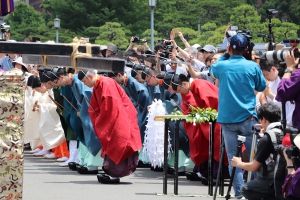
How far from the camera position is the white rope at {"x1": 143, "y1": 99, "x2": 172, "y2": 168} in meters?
12.9

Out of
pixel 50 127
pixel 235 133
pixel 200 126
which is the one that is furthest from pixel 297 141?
pixel 50 127

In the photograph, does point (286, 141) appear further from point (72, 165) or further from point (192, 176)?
point (72, 165)

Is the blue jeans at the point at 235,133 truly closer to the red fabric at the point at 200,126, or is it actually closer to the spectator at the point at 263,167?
the spectator at the point at 263,167

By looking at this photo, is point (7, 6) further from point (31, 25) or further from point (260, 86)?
point (31, 25)

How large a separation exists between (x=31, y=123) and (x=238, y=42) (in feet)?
27.8

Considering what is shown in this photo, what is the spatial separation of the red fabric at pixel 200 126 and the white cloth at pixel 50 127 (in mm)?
4434

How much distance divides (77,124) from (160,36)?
24.1 m

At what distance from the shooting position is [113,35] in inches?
1431

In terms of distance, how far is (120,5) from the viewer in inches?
1594

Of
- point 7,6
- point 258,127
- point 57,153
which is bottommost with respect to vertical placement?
point 57,153

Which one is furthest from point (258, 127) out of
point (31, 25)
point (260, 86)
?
point (31, 25)

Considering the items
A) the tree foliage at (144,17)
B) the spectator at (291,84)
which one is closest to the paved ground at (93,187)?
the spectator at (291,84)

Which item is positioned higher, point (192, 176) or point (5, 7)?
point (5, 7)

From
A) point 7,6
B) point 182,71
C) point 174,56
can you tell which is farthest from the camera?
point 174,56
